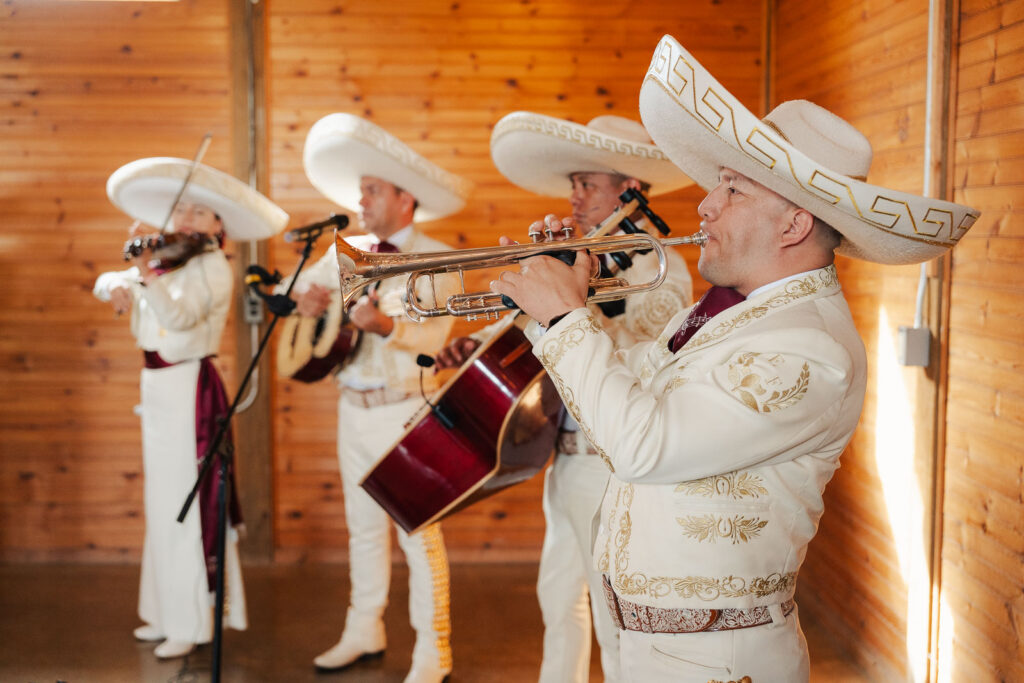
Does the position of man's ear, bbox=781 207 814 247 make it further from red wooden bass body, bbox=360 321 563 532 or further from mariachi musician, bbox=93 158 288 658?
mariachi musician, bbox=93 158 288 658

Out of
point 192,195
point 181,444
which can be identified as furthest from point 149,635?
point 192,195

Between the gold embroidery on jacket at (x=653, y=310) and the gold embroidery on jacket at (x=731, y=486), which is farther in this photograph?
the gold embroidery on jacket at (x=653, y=310)

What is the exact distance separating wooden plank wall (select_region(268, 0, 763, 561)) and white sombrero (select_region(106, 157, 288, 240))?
0.69 m

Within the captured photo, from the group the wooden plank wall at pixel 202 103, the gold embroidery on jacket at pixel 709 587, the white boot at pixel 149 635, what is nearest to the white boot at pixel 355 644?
the white boot at pixel 149 635

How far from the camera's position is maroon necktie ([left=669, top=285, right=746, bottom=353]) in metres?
1.66

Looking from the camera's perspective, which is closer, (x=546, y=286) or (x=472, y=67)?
(x=546, y=286)

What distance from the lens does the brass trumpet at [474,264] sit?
164cm

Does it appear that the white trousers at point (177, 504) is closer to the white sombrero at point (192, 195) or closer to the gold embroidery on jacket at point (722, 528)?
the white sombrero at point (192, 195)

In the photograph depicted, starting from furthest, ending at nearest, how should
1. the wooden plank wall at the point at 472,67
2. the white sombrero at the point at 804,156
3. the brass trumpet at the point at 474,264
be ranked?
the wooden plank wall at the point at 472,67 → the brass trumpet at the point at 474,264 → the white sombrero at the point at 804,156

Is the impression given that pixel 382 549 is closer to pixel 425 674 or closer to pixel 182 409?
pixel 425 674

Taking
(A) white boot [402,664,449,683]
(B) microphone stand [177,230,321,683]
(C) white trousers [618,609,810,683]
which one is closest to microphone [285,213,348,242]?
(B) microphone stand [177,230,321,683]

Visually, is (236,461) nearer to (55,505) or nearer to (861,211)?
(55,505)

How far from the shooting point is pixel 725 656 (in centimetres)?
150

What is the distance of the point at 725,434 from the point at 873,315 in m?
1.94
